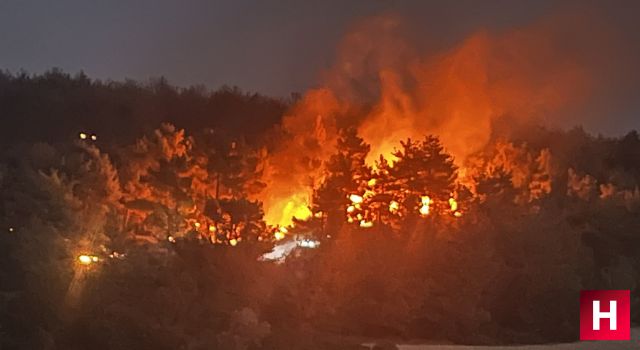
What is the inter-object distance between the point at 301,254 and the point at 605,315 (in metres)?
7.58

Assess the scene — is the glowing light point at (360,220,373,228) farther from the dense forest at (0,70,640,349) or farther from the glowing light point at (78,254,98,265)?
the glowing light point at (78,254,98,265)

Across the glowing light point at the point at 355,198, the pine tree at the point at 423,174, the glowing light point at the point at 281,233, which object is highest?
the pine tree at the point at 423,174

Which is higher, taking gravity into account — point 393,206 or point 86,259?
point 393,206

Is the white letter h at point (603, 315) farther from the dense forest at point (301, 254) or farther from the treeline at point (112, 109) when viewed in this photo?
the treeline at point (112, 109)

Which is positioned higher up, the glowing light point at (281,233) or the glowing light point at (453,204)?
the glowing light point at (453,204)

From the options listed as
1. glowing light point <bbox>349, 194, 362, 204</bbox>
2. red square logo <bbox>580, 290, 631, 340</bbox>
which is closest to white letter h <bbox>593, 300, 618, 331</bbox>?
red square logo <bbox>580, 290, 631, 340</bbox>

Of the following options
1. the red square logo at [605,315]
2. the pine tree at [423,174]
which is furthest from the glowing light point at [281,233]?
the red square logo at [605,315]

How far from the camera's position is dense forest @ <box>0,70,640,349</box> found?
16109 millimetres

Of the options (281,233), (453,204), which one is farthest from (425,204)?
(281,233)

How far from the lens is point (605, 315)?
57.1 ft

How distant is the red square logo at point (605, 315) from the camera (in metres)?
16.2

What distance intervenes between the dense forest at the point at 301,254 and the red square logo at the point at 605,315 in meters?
0.42

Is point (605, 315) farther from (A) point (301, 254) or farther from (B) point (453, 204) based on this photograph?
(B) point (453, 204)

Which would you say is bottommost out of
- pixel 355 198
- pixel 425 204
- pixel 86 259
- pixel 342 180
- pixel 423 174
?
pixel 86 259
